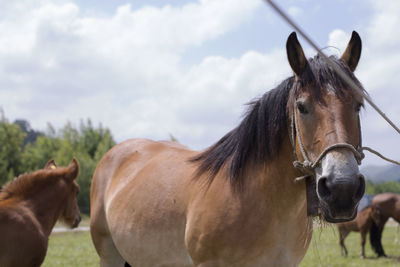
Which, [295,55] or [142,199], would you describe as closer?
[295,55]

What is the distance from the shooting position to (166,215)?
2.92 m

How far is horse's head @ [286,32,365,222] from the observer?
6.01 ft

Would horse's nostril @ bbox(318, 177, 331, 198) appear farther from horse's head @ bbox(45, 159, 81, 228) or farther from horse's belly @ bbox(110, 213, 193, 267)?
horse's head @ bbox(45, 159, 81, 228)

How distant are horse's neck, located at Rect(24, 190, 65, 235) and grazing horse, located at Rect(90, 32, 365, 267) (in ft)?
8.51

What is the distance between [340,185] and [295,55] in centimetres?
83

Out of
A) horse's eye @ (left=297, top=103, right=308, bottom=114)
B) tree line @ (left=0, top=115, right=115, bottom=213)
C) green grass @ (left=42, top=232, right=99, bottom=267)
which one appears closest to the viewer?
horse's eye @ (left=297, top=103, right=308, bottom=114)

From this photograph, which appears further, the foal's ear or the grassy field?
the grassy field

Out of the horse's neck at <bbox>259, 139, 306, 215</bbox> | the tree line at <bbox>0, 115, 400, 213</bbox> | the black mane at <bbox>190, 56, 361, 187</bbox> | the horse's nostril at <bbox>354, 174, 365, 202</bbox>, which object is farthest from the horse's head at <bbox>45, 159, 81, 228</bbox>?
the tree line at <bbox>0, 115, 400, 213</bbox>

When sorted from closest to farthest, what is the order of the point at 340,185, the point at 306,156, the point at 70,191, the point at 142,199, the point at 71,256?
the point at 340,185 < the point at 306,156 < the point at 142,199 < the point at 70,191 < the point at 71,256

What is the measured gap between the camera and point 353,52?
233 centimetres

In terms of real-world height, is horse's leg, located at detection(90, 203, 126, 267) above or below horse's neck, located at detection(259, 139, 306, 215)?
below

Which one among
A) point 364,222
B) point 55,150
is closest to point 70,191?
point 364,222

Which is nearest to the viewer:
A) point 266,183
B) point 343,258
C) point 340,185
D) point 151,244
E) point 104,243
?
point 340,185

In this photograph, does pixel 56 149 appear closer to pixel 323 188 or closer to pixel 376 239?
pixel 376 239
